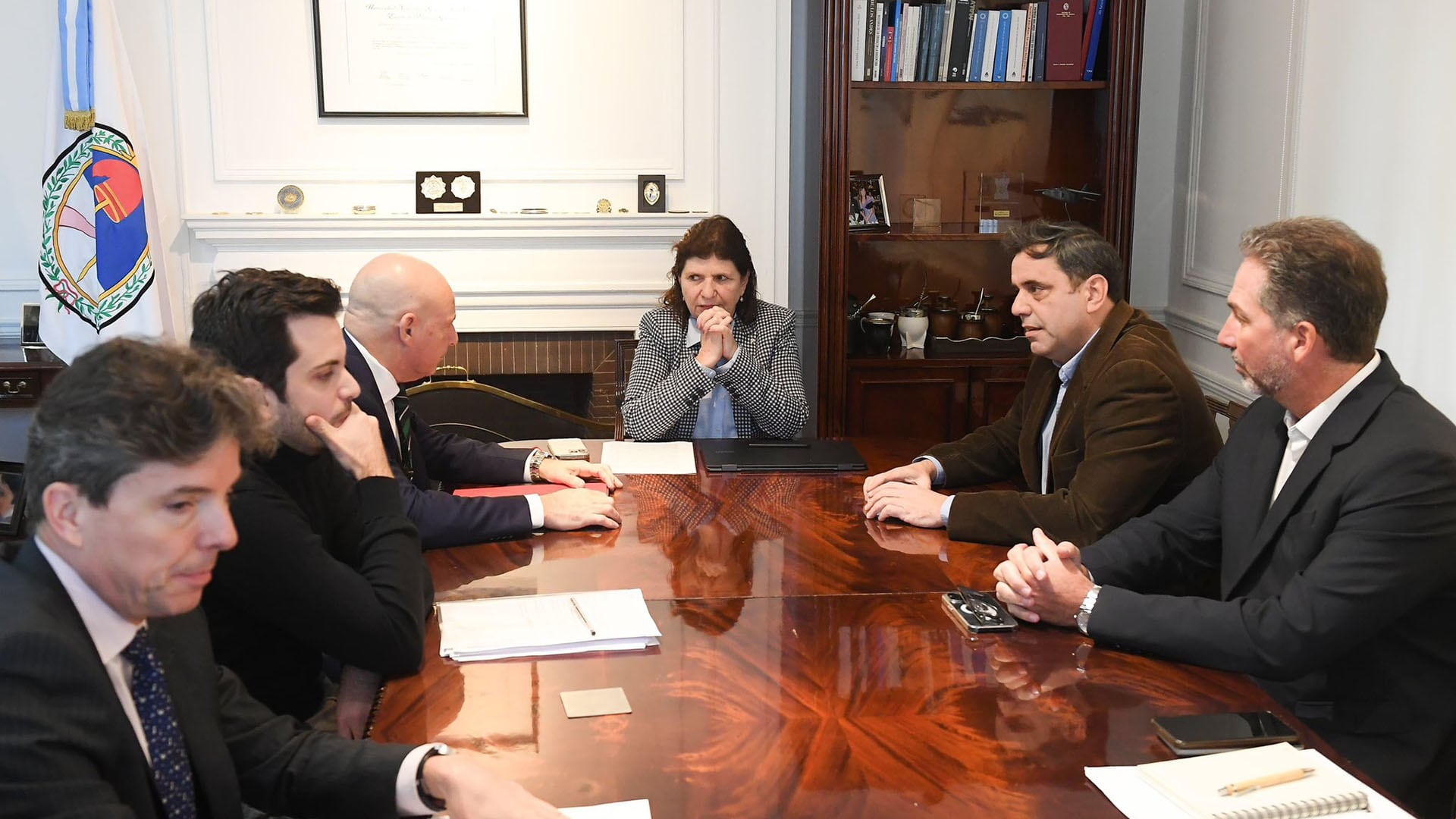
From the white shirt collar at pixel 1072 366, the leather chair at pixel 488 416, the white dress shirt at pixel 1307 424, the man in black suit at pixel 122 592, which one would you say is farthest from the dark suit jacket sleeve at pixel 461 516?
the leather chair at pixel 488 416

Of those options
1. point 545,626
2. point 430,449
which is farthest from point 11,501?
point 545,626

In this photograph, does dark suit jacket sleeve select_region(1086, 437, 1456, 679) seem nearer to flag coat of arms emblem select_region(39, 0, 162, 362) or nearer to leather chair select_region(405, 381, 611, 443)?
leather chair select_region(405, 381, 611, 443)

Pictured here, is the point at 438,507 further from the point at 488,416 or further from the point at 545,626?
the point at 488,416

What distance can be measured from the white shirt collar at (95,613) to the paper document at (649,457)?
1.78 metres

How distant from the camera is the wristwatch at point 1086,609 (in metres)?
1.97

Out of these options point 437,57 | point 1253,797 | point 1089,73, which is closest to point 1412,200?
point 1089,73

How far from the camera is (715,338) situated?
3.51m

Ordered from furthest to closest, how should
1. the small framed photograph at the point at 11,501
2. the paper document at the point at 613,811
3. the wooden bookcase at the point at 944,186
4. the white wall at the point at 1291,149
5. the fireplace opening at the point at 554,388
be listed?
the fireplace opening at the point at 554,388 < the wooden bookcase at the point at 944,186 < the small framed photograph at the point at 11,501 < the white wall at the point at 1291,149 < the paper document at the point at 613,811

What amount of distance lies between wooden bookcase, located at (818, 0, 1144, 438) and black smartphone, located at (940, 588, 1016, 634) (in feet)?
7.30

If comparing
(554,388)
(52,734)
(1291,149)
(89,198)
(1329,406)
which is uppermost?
(1291,149)

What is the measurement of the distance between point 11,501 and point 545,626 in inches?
105

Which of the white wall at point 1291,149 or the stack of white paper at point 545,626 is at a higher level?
the white wall at point 1291,149

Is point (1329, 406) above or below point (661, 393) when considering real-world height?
above

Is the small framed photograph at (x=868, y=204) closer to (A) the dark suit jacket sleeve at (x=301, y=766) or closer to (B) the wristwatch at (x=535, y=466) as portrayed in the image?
(B) the wristwatch at (x=535, y=466)
